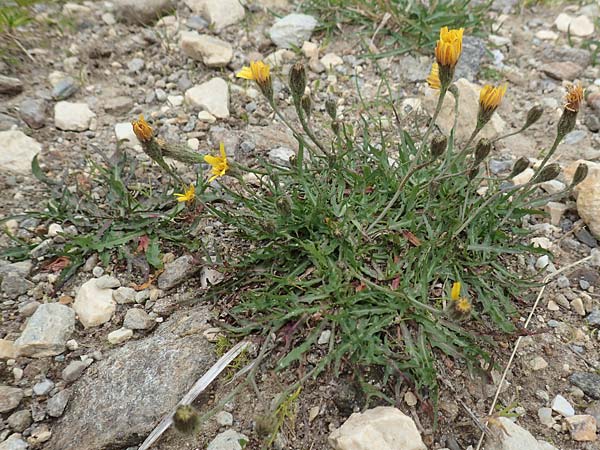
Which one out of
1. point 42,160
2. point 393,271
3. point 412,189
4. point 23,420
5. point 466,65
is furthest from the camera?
point 466,65

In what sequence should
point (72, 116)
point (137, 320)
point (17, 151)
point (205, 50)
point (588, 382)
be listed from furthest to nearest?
point (205, 50) < point (72, 116) < point (17, 151) < point (137, 320) < point (588, 382)

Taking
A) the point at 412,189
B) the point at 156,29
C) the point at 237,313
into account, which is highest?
the point at 156,29

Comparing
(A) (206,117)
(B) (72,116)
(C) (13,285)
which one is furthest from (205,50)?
(C) (13,285)

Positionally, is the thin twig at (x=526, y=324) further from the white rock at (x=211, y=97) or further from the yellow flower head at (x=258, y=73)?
the white rock at (x=211, y=97)

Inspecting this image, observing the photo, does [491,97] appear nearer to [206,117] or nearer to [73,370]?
[206,117]

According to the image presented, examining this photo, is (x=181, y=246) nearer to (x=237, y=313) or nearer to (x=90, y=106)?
(x=237, y=313)

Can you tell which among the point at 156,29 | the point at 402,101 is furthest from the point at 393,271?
the point at 156,29
